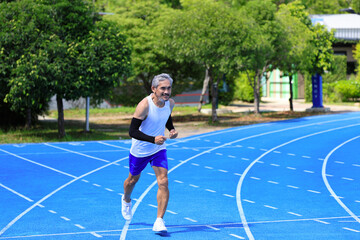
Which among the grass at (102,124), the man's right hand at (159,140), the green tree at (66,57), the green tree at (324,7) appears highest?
the green tree at (324,7)

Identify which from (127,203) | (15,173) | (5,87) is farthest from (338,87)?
(127,203)

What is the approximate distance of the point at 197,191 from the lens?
10.2 meters

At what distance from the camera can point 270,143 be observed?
59.2ft

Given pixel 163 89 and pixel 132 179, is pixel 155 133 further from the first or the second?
pixel 132 179

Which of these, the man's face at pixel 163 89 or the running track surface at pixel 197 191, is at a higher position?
the man's face at pixel 163 89

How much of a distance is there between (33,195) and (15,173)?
2.69 m

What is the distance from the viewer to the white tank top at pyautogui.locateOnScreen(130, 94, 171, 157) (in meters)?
6.95

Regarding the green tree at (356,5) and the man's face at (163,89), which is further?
the green tree at (356,5)

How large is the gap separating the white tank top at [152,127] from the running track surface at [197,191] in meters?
1.09

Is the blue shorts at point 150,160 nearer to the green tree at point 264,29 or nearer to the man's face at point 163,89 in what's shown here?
the man's face at point 163,89

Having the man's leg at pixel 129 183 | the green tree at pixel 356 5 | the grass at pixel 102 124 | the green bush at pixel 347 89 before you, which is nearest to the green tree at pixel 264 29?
the grass at pixel 102 124

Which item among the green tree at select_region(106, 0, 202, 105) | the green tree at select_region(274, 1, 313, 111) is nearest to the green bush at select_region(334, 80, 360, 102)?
the green tree at select_region(274, 1, 313, 111)

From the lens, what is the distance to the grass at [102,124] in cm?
2058

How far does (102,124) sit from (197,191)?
17.6 meters
